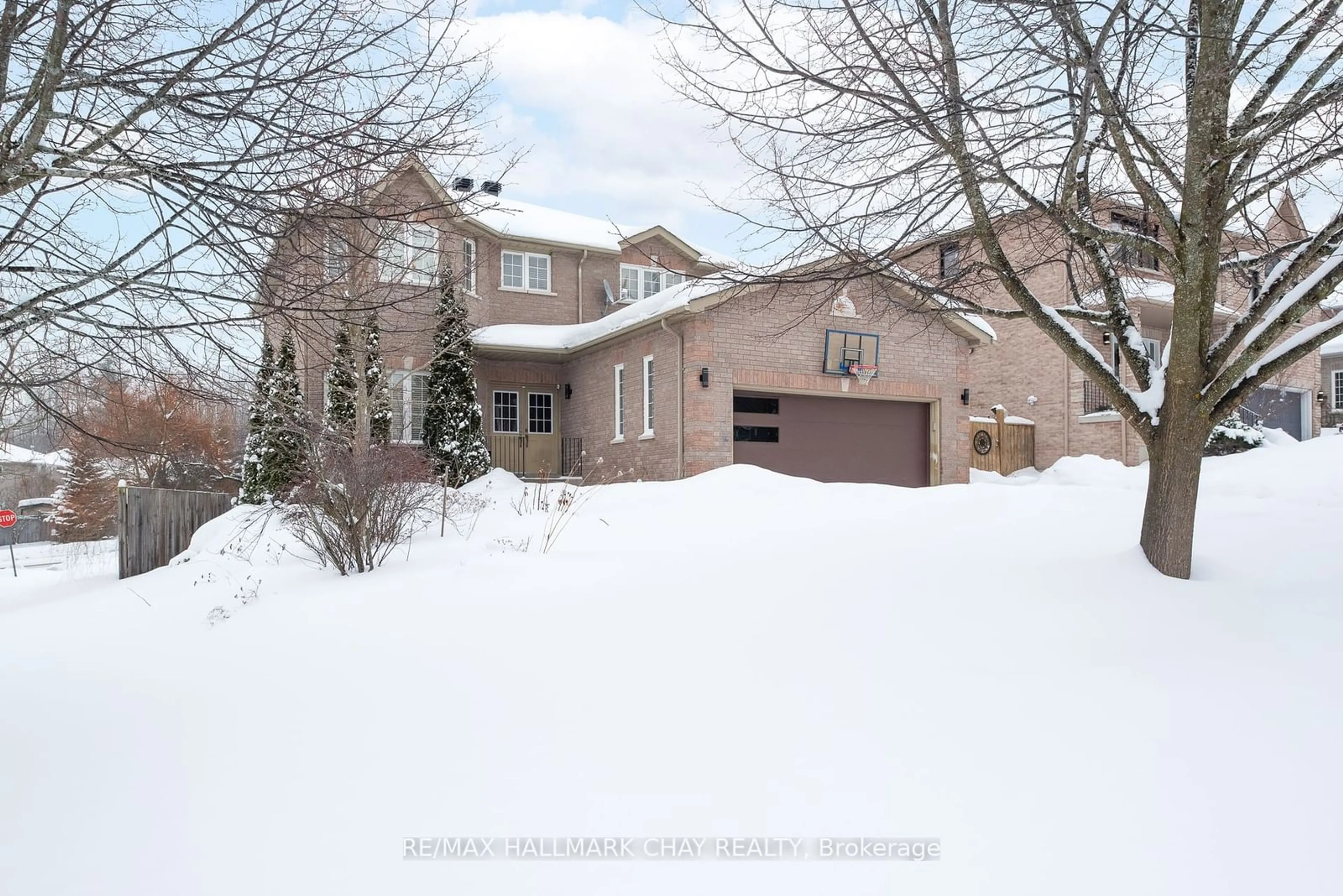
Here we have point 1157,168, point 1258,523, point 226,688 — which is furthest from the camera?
point 1258,523

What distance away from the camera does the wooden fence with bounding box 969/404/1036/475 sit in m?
18.9

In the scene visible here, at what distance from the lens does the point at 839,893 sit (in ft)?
9.47

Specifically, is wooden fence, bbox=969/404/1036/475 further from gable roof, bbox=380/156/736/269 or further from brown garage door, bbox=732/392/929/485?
gable roof, bbox=380/156/736/269

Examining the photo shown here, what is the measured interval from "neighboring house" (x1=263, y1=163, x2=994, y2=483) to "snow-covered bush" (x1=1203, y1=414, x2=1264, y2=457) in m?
5.23

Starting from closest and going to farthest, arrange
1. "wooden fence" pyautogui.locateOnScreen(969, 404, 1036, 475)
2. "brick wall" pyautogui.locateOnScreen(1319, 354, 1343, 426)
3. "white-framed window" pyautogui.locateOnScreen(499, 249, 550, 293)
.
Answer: "wooden fence" pyautogui.locateOnScreen(969, 404, 1036, 475), "white-framed window" pyautogui.locateOnScreen(499, 249, 550, 293), "brick wall" pyautogui.locateOnScreen(1319, 354, 1343, 426)

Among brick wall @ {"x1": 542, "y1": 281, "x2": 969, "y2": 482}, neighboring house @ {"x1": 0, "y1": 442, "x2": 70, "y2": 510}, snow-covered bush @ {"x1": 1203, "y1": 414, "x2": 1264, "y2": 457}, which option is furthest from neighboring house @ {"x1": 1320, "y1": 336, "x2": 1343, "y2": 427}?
neighboring house @ {"x1": 0, "y1": 442, "x2": 70, "y2": 510}

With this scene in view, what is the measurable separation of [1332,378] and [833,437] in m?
23.7

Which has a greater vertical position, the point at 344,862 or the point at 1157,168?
the point at 1157,168

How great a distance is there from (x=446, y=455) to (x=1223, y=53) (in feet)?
41.1

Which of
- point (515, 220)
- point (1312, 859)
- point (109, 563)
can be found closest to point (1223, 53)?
point (1312, 859)

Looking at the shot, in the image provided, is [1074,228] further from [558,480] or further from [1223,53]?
[558,480]

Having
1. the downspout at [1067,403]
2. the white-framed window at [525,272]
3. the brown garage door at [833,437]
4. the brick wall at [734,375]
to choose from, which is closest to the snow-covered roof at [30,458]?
the white-framed window at [525,272]

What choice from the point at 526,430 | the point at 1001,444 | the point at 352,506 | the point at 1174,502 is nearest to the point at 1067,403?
the point at 1001,444

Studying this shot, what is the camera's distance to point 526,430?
60.9 ft
